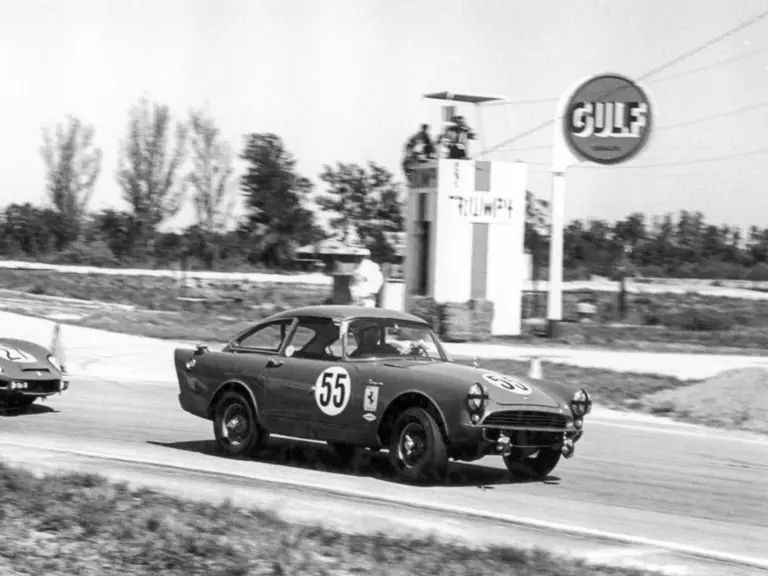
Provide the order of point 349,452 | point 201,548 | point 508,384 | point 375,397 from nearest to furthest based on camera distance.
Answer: point 201,548 < point 508,384 < point 375,397 < point 349,452

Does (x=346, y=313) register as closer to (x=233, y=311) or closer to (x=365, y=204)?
(x=233, y=311)

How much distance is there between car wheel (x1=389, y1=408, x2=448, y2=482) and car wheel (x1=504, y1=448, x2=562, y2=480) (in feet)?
3.15

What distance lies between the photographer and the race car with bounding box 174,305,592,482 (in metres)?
9.39

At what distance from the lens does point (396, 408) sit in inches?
386

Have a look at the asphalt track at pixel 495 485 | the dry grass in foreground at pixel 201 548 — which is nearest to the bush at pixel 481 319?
the asphalt track at pixel 495 485

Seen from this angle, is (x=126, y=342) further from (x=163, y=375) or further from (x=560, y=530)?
(x=560, y=530)

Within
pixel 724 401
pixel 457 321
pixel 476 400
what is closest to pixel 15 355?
pixel 476 400

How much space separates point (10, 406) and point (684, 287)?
60679mm

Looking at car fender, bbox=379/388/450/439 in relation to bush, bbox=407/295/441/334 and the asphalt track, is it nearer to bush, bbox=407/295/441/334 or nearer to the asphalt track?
the asphalt track

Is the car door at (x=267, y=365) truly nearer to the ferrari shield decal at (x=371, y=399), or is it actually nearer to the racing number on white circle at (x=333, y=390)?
the racing number on white circle at (x=333, y=390)

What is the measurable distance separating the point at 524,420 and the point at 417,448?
846 millimetres

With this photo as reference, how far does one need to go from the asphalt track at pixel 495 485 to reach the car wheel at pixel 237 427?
0.17 m

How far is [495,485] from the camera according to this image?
9.76 metres

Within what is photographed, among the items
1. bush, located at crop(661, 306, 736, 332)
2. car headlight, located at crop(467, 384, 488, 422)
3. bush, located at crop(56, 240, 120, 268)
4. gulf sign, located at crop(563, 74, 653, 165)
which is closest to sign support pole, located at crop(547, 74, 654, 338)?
gulf sign, located at crop(563, 74, 653, 165)
